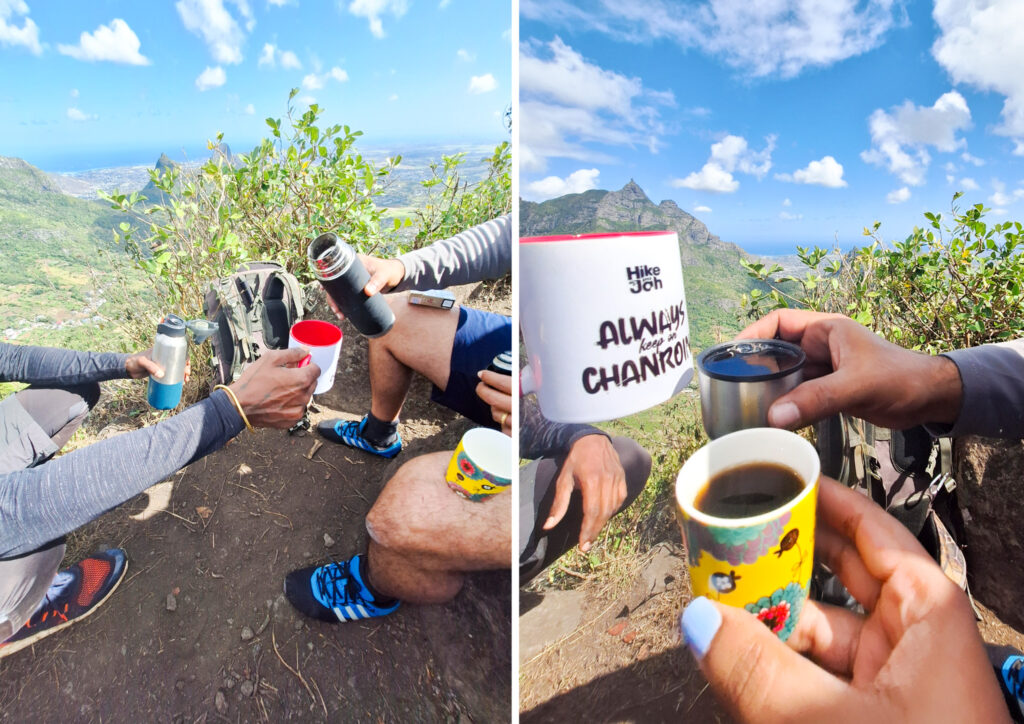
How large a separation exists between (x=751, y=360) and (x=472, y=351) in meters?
0.51

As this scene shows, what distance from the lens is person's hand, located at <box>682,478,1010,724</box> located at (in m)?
0.46

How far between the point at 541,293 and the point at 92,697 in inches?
40.5

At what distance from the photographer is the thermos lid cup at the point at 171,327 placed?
91cm

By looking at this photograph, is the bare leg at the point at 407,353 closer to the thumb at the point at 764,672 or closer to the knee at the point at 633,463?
the knee at the point at 633,463

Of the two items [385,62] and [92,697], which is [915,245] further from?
[92,697]

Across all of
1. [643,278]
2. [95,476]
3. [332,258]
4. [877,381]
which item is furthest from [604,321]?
[95,476]

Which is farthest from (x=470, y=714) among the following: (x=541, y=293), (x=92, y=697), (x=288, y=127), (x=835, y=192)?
(x=288, y=127)

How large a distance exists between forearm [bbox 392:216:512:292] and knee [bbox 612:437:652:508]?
46 centimetres

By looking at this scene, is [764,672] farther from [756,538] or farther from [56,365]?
[56,365]

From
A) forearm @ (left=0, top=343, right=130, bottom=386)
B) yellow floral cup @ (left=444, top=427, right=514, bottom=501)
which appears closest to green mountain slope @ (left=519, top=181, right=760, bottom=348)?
yellow floral cup @ (left=444, top=427, right=514, bottom=501)

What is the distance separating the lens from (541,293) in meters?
0.51

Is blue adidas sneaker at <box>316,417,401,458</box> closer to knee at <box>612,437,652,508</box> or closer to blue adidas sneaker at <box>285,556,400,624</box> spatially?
blue adidas sneaker at <box>285,556,400,624</box>

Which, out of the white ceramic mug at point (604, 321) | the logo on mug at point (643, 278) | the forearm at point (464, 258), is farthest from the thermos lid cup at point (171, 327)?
the logo on mug at point (643, 278)

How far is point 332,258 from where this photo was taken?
75cm
